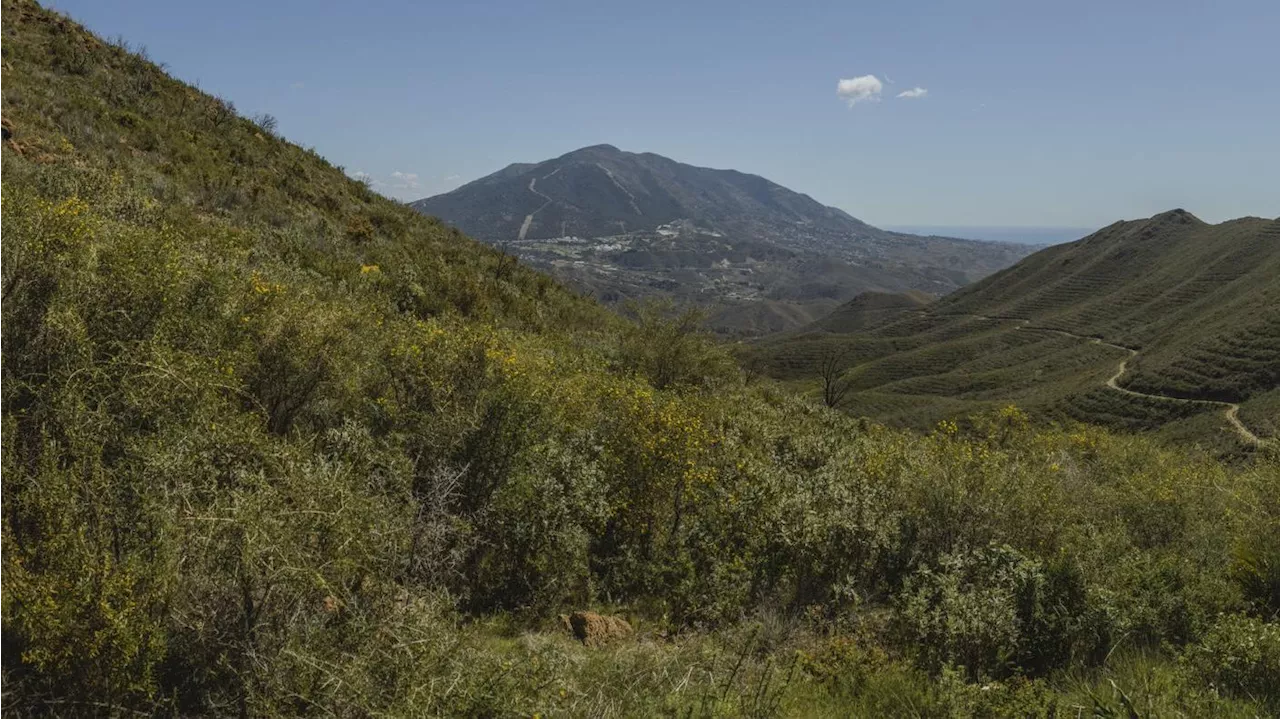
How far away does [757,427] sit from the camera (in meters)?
12.6

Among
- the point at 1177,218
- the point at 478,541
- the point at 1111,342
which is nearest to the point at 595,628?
the point at 478,541

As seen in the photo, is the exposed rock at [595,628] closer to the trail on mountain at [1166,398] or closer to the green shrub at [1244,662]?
the green shrub at [1244,662]

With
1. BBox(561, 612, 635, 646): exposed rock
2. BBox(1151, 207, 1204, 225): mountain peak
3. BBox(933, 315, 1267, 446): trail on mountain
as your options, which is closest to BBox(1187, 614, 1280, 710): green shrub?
BBox(561, 612, 635, 646): exposed rock

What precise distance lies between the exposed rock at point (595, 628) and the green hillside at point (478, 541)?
7.1 inches

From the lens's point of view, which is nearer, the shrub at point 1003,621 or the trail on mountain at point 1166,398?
the shrub at point 1003,621

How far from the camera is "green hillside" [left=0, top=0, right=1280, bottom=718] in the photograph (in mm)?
3900

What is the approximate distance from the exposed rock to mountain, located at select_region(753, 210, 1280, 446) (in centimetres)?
6870

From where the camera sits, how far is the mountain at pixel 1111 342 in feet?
228

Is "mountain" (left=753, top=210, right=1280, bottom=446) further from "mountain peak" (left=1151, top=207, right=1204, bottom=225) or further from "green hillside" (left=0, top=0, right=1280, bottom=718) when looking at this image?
"green hillside" (left=0, top=0, right=1280, bottom=718)

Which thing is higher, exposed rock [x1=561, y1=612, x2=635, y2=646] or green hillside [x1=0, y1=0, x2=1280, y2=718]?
green hillside [x1=0, y1=0, x2=1280, y2=718]

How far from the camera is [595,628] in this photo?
655 centimetres

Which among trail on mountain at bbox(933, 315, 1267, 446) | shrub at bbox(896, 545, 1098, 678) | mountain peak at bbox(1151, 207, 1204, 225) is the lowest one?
trail on mountain at bbox(933, 315, 1267, 446)

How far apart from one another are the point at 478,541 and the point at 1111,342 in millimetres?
128482

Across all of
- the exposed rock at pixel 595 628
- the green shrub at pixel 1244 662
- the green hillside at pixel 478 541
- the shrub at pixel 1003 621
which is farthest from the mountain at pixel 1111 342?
the exposed rock at pixel 595 628
